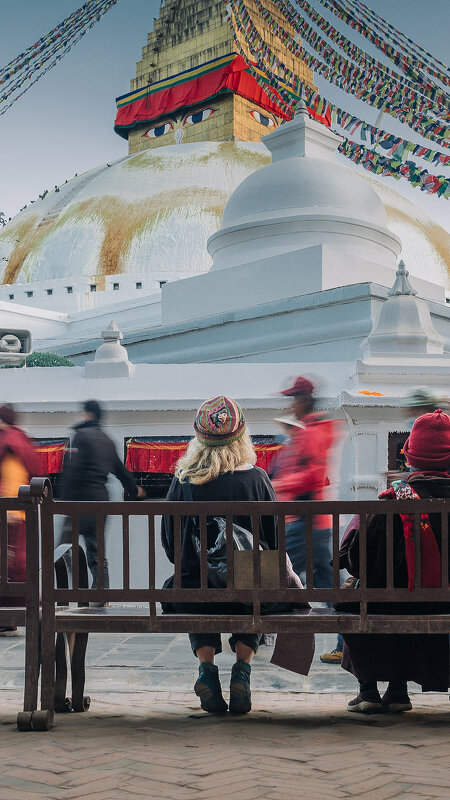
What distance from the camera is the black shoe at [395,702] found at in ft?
11.9

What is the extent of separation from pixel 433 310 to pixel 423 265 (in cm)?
1572

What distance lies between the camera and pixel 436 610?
11.4ft

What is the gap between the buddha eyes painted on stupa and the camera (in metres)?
36.1

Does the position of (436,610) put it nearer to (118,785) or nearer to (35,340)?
(118,785)

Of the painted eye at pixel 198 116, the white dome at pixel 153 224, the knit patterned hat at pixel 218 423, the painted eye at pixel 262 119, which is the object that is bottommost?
the knit patterned hat at pixel 218 423

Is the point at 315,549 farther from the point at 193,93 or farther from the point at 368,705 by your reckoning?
the point at 193,93

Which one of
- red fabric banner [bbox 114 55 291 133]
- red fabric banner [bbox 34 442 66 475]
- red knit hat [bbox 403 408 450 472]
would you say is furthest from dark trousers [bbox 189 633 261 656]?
red fabric banner [bbox 114 55 291 133]

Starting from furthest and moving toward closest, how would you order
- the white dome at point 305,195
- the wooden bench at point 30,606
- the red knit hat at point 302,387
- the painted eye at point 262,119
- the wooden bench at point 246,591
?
the painted eye at point 262,119
the white dome at point 305,195
the red knit hat at point 302,387
the wooden bench at point 246,591
the wooden bench at point 30,606

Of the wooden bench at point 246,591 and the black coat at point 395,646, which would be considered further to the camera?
the black coat at point 395,646

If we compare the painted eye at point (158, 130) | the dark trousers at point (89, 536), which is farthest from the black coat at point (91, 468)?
the painted eye at point (158, 130)

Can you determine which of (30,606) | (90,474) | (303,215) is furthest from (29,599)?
(303,215)

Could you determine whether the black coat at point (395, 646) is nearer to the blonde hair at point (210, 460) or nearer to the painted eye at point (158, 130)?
the blonde hair at point (210, 460)

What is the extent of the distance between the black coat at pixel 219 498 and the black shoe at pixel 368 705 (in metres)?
0.71

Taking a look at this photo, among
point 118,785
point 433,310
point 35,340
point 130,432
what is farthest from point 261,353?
point 35,340
